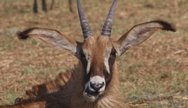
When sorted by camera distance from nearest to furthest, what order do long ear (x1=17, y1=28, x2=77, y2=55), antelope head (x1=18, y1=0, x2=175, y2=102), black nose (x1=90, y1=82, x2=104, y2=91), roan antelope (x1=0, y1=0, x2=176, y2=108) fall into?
black nose (x1=90, y1=82, x2=104, y2=91)
antelope head (x1=18, y1=0, x2=175, y2=102)
roan antelope (x1=0, y1=0, x2=176, y2=108)
long ear (x1=17, y1=28, x2=77, y2=55)

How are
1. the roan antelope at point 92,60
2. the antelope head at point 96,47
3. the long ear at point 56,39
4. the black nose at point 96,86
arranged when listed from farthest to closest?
the long ear at point 56,39
the roan antelope at point 92,60
the antelope head at point 96,47
the black nose at point 96,86

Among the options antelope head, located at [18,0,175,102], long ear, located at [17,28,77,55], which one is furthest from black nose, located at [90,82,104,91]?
long ear, located at [17,28,77,55]

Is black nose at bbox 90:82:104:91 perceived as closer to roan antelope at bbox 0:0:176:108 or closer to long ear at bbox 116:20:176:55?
roan antelope at bbox 0:0:176:108

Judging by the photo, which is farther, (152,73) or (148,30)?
(152,73)

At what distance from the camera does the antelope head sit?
216 inches

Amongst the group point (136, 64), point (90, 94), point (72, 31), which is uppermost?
point (90, 94)

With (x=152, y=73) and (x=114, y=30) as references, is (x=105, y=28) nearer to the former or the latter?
(x=152, y=73)

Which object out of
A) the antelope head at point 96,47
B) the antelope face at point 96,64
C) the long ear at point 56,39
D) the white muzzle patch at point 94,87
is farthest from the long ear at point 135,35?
the white muzzle patch at point 94,87

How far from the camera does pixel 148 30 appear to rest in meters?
6.09

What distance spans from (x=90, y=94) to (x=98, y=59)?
348 mm

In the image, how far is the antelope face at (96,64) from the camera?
539 centimetres

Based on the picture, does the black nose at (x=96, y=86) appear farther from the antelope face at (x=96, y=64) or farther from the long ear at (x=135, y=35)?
the long ear at (x=135, y=35)

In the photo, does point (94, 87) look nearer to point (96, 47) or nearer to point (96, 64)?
point (96, 64)

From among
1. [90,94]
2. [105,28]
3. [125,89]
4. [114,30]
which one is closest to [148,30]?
[105,28]
